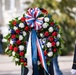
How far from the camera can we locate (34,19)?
6.33m

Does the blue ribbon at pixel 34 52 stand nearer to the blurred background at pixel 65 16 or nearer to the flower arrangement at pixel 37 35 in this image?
the flower arrangement at pixel 37 35

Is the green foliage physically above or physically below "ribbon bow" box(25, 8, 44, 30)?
above

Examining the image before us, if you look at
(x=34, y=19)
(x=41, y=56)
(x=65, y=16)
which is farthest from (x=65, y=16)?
(x=41, y=56)

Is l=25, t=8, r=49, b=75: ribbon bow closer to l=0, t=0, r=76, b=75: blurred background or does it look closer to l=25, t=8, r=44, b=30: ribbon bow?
l=25, t=8, r=44, b=30: ribbon bow

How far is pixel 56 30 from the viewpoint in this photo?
252 inches

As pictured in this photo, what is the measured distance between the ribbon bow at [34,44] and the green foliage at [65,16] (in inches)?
517

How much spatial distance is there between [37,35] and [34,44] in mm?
174

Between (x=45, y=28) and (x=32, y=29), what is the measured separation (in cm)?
23

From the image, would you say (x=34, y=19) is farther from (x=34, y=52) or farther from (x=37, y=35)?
(x=34, y=52)

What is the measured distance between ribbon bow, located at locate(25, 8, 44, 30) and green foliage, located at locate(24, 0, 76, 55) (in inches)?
519

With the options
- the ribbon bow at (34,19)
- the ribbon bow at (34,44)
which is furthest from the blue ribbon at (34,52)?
the ribbon bow at (34,19)

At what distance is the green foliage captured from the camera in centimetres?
1977

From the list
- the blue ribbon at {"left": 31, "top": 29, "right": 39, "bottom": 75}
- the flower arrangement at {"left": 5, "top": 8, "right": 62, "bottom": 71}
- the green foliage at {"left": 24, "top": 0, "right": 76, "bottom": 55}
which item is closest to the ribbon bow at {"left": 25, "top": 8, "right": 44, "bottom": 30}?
the flower arrangement at {"left": 5, "top": 8, "right": 62, "bottom": 71}

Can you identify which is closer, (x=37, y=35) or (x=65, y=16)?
(x=37, y=35)
